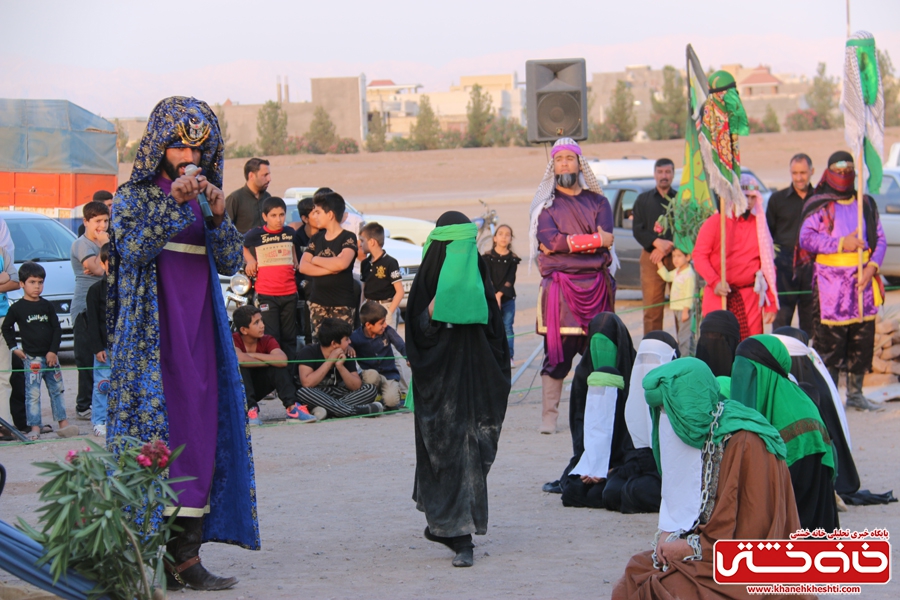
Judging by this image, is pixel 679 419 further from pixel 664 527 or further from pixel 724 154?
pixel 724 154

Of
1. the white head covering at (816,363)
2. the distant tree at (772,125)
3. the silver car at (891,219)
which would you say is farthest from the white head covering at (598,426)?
the distant tree at (772,125)

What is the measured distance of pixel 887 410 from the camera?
9.43 metres

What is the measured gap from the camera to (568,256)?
841 cm

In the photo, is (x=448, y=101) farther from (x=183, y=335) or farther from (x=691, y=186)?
(x=183, y=335)

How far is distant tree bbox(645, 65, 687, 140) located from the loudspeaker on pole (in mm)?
45453

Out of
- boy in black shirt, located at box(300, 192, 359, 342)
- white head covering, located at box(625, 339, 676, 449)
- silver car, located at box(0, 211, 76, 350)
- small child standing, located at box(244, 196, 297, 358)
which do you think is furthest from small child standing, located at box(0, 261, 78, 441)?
white head covering, located at box(625, 339, 676, 449)

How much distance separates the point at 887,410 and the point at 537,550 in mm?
5188

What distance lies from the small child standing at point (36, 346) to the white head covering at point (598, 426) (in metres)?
4.39

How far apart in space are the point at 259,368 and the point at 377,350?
1142 millimetres

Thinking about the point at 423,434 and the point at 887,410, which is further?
the point at 887,410

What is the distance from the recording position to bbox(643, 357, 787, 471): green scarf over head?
4.35 metres

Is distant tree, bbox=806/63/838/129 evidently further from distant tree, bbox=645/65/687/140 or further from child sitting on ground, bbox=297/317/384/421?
child sitting on ground, bbox=297/317/384/421

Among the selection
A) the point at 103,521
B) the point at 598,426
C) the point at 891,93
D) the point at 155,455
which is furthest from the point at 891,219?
the point at 891,93

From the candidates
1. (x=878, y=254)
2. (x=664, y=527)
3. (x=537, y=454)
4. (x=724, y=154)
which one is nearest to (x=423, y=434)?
(x=664, y=527)
